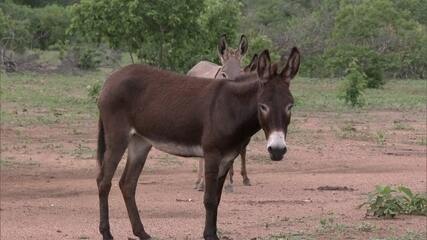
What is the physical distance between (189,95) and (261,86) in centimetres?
80

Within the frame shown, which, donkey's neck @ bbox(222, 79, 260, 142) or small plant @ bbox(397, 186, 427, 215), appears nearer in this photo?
donkey's neck @ bbox(222, 79, 260, 142)

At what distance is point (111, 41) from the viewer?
2328cm

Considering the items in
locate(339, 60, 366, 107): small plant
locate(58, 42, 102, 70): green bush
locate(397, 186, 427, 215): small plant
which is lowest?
locate(58, 42, 102, 70): green bush

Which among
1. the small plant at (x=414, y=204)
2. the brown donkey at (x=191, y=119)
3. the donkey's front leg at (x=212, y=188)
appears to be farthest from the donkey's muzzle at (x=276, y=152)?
the small plant at (x=414, y=204)

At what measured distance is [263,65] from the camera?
6.88 metres

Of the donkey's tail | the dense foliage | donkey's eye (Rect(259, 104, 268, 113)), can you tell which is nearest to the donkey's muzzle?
donkey's eye (Rect(259, 104, 268, 113))

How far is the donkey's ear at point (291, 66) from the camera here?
6.88 metres

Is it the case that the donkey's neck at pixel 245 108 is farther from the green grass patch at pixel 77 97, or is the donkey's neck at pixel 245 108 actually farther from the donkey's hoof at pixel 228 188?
the green grass patch at pixel 77 97

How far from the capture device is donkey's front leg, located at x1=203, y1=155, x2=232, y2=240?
280 inches

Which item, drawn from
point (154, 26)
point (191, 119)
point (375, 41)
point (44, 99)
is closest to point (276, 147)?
point (191, 119)

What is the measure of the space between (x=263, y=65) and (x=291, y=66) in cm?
20

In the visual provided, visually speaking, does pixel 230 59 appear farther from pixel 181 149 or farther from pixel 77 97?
pixel 77 97

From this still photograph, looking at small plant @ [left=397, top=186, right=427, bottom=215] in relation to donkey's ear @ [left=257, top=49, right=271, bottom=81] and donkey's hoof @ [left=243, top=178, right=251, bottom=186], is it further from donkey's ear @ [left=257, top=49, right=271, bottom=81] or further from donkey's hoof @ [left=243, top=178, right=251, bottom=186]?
donkey's ear @ [left=257, top=49, right=271, bottom=81]

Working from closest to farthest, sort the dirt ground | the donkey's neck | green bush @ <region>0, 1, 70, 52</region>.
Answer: the donkey's neck, the dirt ground, green bush @ <region>0, 1, 70, 52</region>
